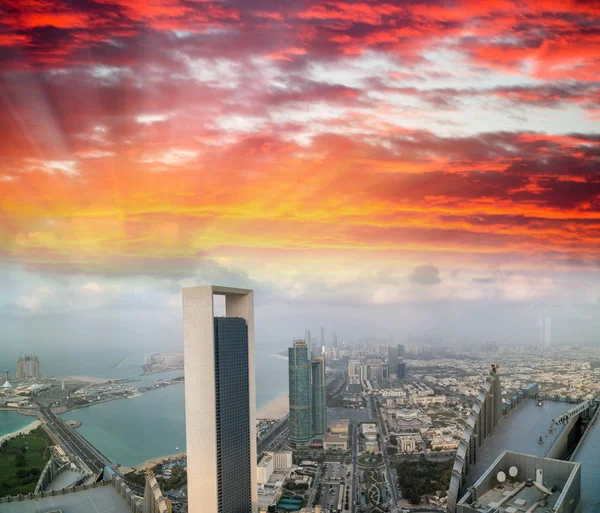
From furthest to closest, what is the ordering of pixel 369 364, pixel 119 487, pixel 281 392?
1. pixel 369 364
2. pixel 281 392
3. pixel 119 487

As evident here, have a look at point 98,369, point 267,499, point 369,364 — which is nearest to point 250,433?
point 267,499

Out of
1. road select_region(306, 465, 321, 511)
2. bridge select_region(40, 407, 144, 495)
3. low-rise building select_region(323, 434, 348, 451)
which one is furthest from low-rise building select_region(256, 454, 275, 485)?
bridge select_region(40, 407, 144, 495)

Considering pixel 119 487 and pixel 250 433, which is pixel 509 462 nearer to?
pixel 119 487

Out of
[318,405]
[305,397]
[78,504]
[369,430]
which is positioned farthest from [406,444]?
[78,504]

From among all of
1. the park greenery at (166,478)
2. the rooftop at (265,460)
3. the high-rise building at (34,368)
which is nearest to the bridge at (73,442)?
the park greenery at (166,478)

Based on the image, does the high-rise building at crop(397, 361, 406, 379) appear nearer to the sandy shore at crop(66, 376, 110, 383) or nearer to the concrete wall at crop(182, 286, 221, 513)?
the sandy shore at crop(66, 376, 110, 383)

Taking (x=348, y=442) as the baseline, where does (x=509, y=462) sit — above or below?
above

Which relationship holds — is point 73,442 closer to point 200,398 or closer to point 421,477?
point 200,398
